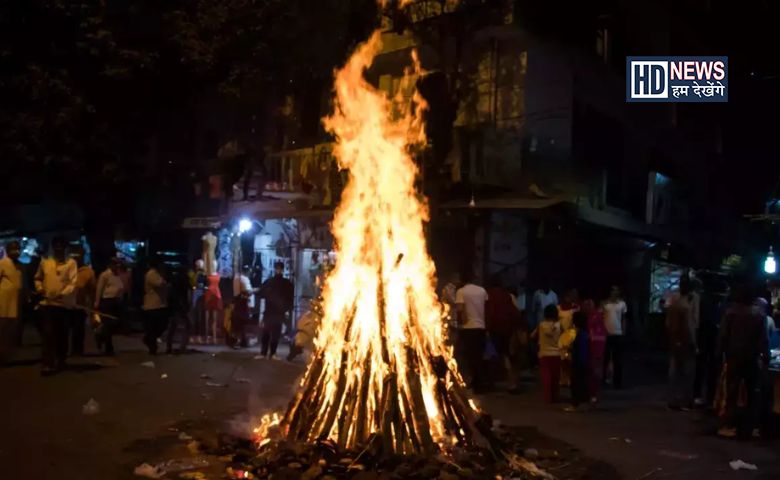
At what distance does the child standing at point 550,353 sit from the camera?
10.5 metres

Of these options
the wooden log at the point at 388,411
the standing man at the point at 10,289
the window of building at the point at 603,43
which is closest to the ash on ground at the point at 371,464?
the wooden log at the point at 388,411

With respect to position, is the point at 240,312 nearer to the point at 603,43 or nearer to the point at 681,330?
the point at 681,330

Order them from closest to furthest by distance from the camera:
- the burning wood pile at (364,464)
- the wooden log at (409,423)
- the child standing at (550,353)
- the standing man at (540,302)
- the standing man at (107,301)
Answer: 1. the burning wood pile at (364,464)
2. the wooden log at (409,423)
3. the child standing at (550,353)
4. the standing man at (107,301)
5. the standing man at (540,302)

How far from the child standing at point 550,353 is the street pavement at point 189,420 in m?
0.34

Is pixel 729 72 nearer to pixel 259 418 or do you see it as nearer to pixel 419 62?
pixel 419 62

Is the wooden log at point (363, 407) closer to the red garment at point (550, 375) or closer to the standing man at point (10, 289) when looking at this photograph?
the red garment at point (550, 375)

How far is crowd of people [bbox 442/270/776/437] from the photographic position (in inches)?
346

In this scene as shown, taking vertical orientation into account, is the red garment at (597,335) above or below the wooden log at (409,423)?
above

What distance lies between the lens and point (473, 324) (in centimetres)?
1141

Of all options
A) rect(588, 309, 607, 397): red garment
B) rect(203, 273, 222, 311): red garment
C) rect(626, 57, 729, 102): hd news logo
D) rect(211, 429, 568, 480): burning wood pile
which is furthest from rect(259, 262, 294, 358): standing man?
rect(626, 57, 729, 102): hd news logo

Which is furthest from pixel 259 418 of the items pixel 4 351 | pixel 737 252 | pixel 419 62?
pixel 737 252

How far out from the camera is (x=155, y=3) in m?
16.4

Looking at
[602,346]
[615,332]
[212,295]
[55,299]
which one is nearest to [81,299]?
[55,299]

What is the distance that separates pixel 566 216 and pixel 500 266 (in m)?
1.76
